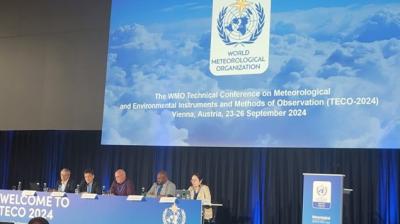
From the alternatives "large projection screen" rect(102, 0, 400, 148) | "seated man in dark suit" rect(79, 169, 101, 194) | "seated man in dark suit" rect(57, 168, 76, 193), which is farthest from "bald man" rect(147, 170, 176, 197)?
"seated man in dark suit" rect(57, 168, 76, 193)

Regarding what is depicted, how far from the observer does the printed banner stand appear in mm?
4336

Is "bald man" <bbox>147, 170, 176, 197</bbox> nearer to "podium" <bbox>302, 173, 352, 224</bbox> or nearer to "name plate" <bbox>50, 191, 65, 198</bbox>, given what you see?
"name plate" <bbox>50, 191, 65, 198</bbox>

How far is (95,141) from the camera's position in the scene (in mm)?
7617

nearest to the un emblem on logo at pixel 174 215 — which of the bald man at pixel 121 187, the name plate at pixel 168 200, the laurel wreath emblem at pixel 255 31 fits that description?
the name plate at pixel 168 200

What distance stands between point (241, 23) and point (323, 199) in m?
2.05

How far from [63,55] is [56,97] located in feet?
1.89

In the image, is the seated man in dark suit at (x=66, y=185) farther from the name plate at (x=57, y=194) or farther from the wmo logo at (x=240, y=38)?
the wmo logo at (x=240, y=38)

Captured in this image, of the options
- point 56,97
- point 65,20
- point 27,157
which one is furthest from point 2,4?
point 27,157

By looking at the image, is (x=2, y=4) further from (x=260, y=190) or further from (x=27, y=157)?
(x=260, y=190)

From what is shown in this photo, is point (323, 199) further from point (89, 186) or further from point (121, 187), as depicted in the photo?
point (89, 186)

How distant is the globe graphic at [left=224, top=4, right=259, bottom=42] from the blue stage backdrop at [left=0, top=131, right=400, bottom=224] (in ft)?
5.43

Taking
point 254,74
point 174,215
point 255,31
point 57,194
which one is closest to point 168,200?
point 174,215

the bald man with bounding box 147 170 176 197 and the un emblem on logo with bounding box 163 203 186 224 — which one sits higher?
the bald man with bounding box 147 170 176 197

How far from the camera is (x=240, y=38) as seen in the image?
5430 mm
